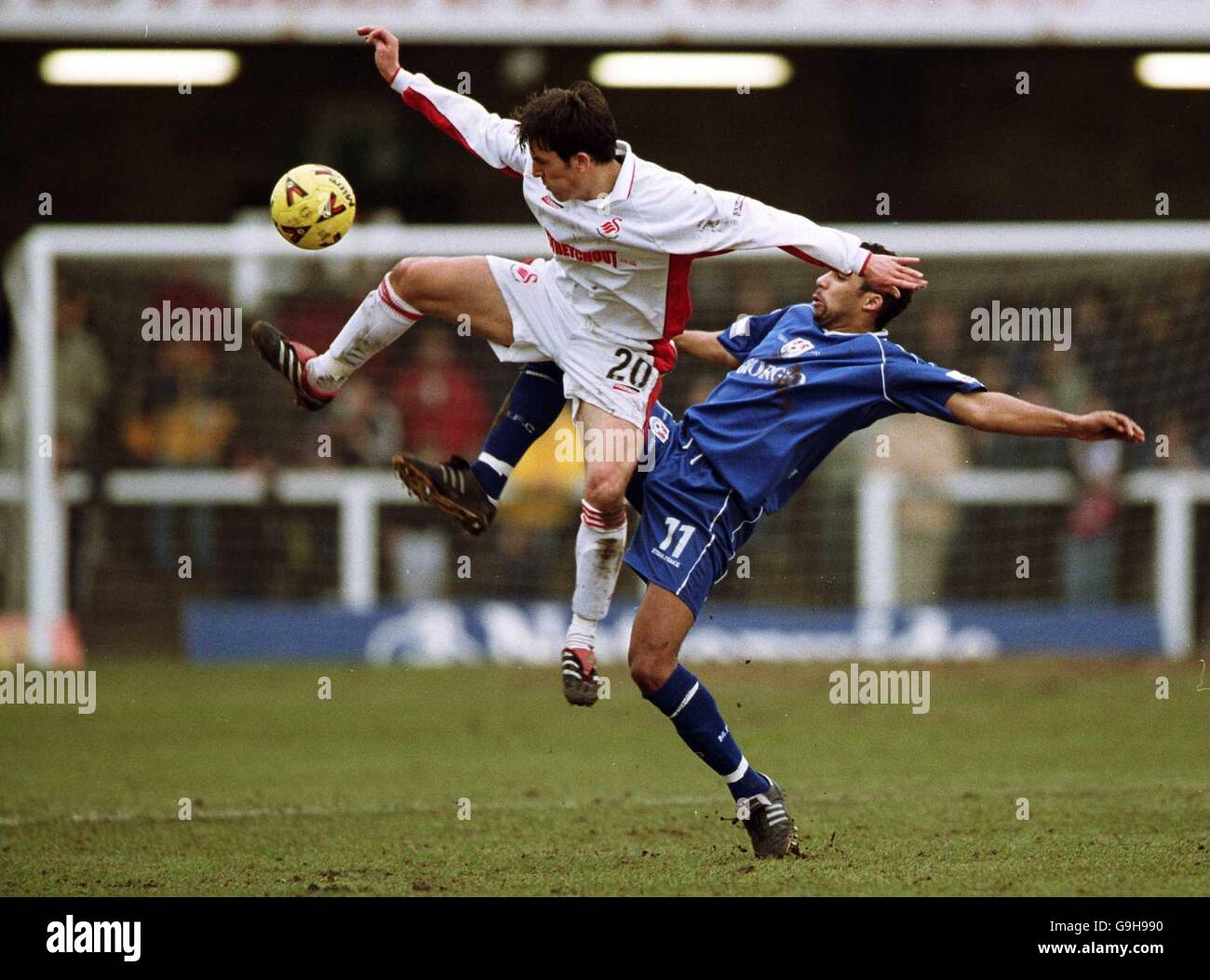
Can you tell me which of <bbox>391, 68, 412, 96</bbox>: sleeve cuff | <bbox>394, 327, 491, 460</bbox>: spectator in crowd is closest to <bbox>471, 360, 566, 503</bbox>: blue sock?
<bbox>391, 68, 412, 96</bbox>: sleeve cuff

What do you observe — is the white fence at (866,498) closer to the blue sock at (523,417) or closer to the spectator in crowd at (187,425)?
the spectator in crowd at (187,425)

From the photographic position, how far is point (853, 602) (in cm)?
1502

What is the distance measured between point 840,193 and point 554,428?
195 inches

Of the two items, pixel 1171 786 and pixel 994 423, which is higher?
pixel 994 423

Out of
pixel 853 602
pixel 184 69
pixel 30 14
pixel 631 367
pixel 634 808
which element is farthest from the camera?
pixel 184 69

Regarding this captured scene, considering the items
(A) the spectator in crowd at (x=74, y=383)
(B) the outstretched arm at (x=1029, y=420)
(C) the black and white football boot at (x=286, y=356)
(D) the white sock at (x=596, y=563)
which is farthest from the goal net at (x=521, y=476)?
(B) the outstretched arm at (x=1029, y=420)

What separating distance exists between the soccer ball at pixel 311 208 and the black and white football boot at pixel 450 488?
0.93 m

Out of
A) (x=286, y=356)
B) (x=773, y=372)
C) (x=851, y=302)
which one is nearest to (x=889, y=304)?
(x=851, y=302)

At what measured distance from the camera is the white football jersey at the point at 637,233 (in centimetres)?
671

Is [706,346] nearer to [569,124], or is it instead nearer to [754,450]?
[754,450]

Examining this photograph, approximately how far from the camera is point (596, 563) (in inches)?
290

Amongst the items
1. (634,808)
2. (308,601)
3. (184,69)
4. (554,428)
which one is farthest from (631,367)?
(184,69)

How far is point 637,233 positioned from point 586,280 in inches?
16.0

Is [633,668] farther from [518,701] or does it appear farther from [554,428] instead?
[554,428]
